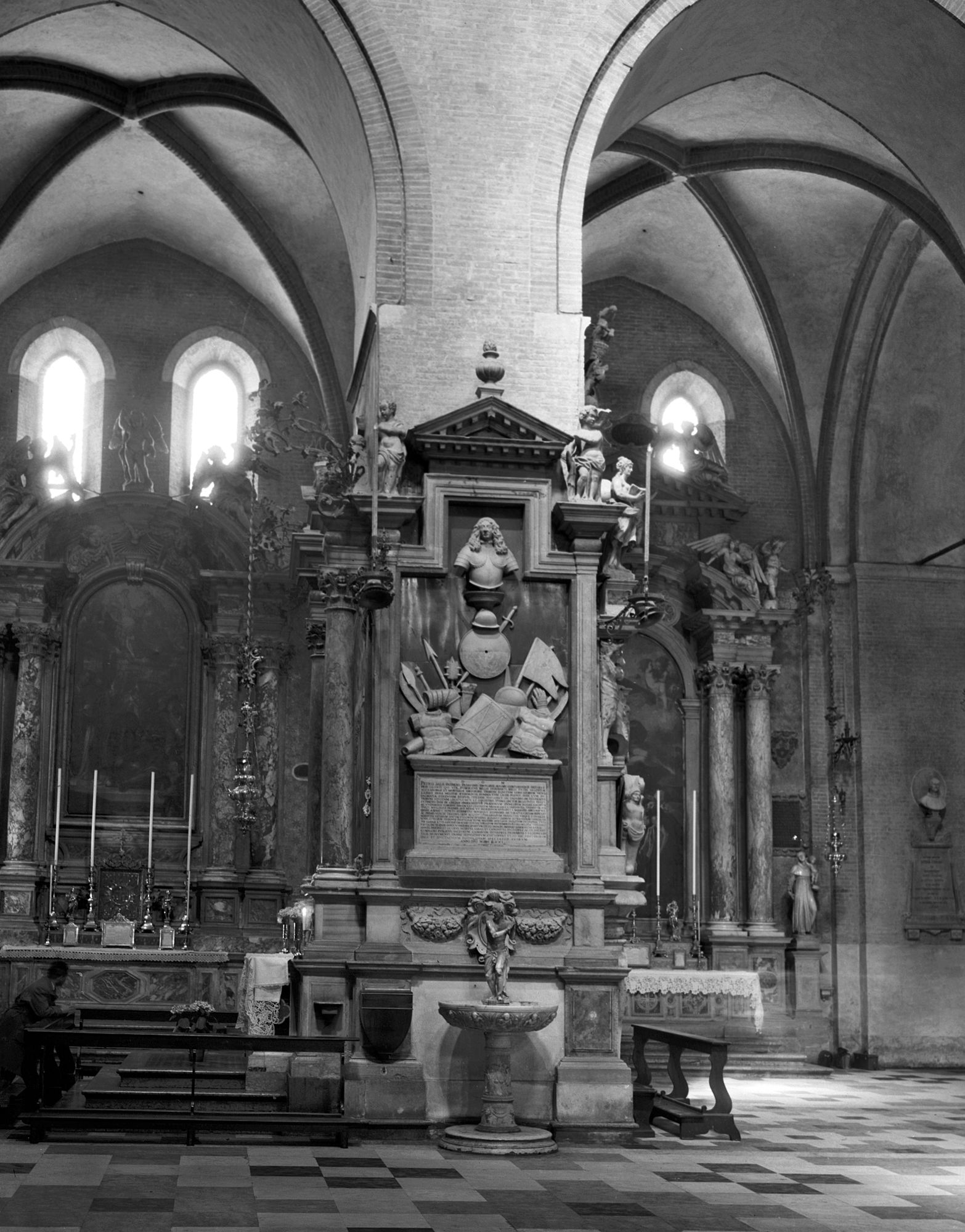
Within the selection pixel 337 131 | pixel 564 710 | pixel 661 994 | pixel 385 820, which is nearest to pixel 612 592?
pixel 564 710

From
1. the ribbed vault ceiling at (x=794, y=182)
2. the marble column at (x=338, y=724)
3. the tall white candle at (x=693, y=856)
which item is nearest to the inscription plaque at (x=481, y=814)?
the marble column at (x=338, y=724)

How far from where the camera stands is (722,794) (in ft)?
71.9

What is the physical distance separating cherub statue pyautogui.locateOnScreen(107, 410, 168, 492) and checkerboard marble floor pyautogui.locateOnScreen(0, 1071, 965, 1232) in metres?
12.0

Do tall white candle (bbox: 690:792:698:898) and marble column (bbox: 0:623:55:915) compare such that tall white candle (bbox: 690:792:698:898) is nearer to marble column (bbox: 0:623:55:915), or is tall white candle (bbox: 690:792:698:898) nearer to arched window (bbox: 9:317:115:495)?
marble column (bbox: 0:623:55:915)

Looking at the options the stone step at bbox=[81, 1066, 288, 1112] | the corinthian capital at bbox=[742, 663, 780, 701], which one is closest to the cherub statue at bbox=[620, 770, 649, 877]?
the stone step at bbox=[81, 1066, 288, 1112]

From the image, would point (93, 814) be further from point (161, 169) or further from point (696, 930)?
point (161, 169)

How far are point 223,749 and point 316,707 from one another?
4243 mm

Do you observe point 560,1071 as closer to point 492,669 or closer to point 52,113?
point 492,669

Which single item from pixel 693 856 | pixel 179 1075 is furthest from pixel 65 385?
pixel 179 1075

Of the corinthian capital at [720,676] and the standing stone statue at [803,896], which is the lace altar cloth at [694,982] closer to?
the standing stone statue at [803,896]

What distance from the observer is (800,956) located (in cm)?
2147

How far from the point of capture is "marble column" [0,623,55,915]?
19703 millimetres

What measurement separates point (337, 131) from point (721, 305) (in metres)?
9.54

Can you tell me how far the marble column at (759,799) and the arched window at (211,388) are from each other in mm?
7740
